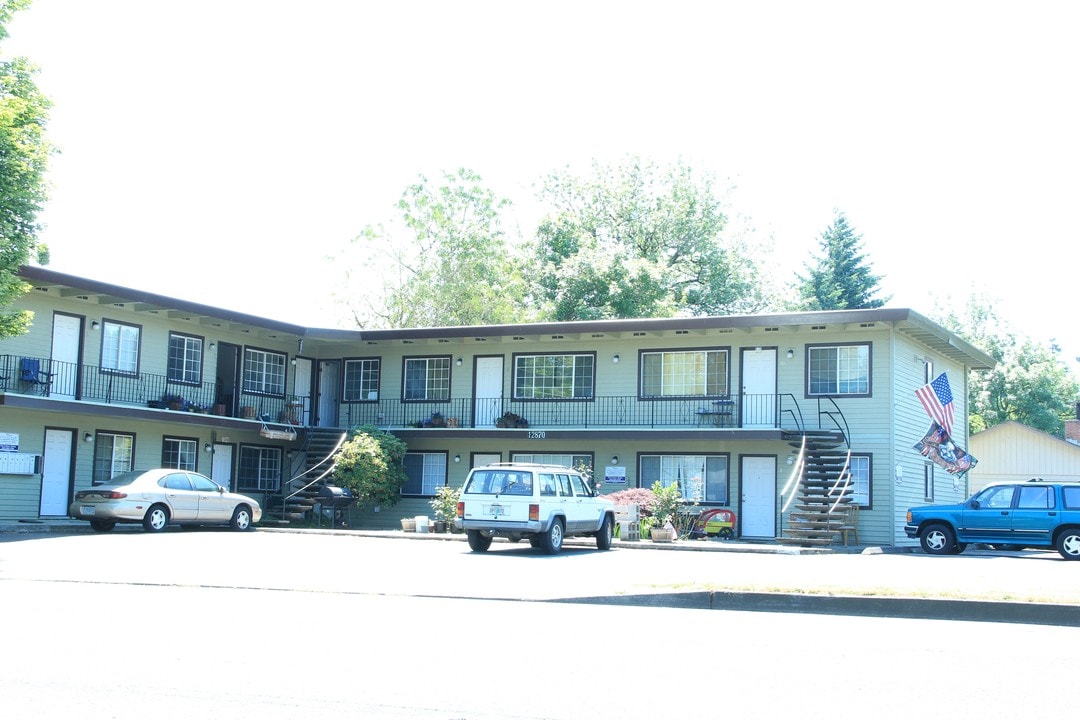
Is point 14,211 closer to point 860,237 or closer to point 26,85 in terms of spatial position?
point 26,85

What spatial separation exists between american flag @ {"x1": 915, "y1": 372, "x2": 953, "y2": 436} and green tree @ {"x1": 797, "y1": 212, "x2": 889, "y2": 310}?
20384 mm

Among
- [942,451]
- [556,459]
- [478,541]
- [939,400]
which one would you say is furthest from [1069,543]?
[556,459]

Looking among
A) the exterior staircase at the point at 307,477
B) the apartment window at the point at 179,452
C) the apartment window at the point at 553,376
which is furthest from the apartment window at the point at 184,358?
the apartment window at the point at 553,376

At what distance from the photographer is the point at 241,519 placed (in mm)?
27250

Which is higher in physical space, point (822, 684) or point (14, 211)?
point (14, 211)

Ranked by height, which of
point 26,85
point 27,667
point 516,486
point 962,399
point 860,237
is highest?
point 860,237

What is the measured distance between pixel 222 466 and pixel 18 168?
1362 cm

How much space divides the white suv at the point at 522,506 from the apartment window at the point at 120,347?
1228cm

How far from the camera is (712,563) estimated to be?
19594 mm

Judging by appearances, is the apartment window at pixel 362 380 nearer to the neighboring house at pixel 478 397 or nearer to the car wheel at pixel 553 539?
the neighboring house at pixel 478 397

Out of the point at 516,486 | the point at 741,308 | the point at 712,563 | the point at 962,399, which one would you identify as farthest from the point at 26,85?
the point at 741,308

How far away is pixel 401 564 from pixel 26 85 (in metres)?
13.0

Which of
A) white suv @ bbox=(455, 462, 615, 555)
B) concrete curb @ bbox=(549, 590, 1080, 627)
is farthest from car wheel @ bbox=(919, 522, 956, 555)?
concrete curb @ bbox=(549, 590, 1080, 627)

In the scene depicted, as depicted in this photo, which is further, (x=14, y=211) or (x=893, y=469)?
(x=893, y=469)
